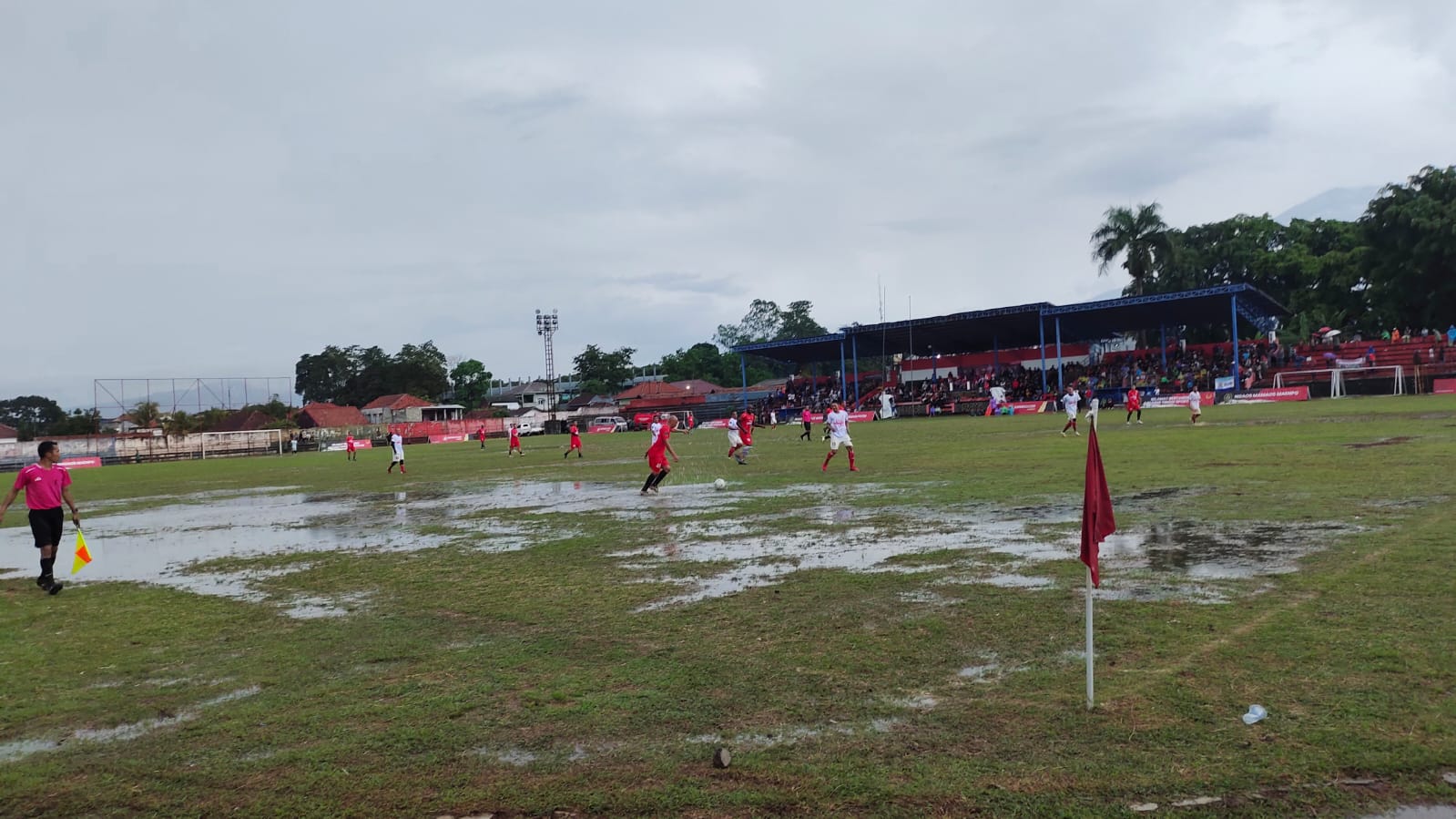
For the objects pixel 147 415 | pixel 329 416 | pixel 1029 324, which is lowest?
pixel 329 416

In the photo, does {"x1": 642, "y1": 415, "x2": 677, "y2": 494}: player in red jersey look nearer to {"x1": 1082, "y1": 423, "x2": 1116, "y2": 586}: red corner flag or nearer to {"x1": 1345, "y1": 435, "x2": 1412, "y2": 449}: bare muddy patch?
{"x1": 1082, "y1": 423, "x2": 1116, "y2": 586}: red corner flag

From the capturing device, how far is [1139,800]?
4324 mm

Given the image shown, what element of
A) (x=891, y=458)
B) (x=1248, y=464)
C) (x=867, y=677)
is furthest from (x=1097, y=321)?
(x=867, y=677)

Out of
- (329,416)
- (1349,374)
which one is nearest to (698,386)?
(329,416)

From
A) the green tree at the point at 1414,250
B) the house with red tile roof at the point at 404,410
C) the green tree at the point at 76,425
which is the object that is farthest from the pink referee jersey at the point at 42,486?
the house with red tile roof at the point at 404,410

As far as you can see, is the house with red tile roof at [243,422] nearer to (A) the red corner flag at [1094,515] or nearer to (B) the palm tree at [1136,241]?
(B) the palm tree at [1136,241]

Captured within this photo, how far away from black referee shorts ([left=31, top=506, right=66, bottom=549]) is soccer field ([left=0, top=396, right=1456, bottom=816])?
0.72m

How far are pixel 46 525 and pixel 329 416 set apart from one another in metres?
98.1

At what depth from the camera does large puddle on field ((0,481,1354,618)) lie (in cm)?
964

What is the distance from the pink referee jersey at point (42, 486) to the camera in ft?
38.6

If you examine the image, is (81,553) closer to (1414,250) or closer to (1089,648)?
(1089,648)

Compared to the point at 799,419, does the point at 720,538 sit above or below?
below

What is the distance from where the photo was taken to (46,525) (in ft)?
39.2

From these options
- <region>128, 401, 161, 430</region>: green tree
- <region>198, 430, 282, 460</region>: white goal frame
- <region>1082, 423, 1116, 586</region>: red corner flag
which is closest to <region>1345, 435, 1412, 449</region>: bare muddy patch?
<region>1082, 423, 1116, 586</region>: red corner flag
